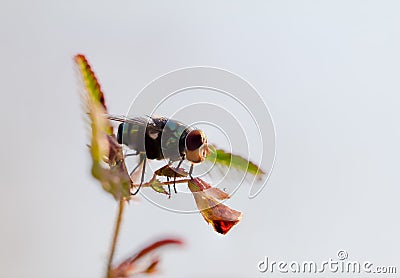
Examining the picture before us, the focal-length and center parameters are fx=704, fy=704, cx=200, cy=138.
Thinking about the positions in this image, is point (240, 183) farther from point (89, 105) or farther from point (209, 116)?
point (89, 105)

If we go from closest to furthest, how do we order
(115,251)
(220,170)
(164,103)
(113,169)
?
(115,251), (113,169), (164,103), (220,170)

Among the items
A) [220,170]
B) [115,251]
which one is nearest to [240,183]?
[220,170]

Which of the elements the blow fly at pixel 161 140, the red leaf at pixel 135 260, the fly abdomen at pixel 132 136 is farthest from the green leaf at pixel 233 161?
the red leaf at pixel 135 260

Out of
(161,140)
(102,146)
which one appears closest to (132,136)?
(161,140)

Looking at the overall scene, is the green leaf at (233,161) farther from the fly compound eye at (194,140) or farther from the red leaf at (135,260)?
the red leaf at (135,260)

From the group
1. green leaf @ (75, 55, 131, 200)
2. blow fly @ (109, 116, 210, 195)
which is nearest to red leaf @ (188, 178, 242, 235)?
blow fly @ (109, 116, 210, 195)

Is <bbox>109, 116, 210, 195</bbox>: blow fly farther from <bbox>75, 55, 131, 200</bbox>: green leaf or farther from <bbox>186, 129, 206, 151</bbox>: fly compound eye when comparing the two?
<bbox>75, 55, 131, 200</bbox>: green leaf

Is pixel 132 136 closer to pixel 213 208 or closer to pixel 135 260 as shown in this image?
pixel 213 208
